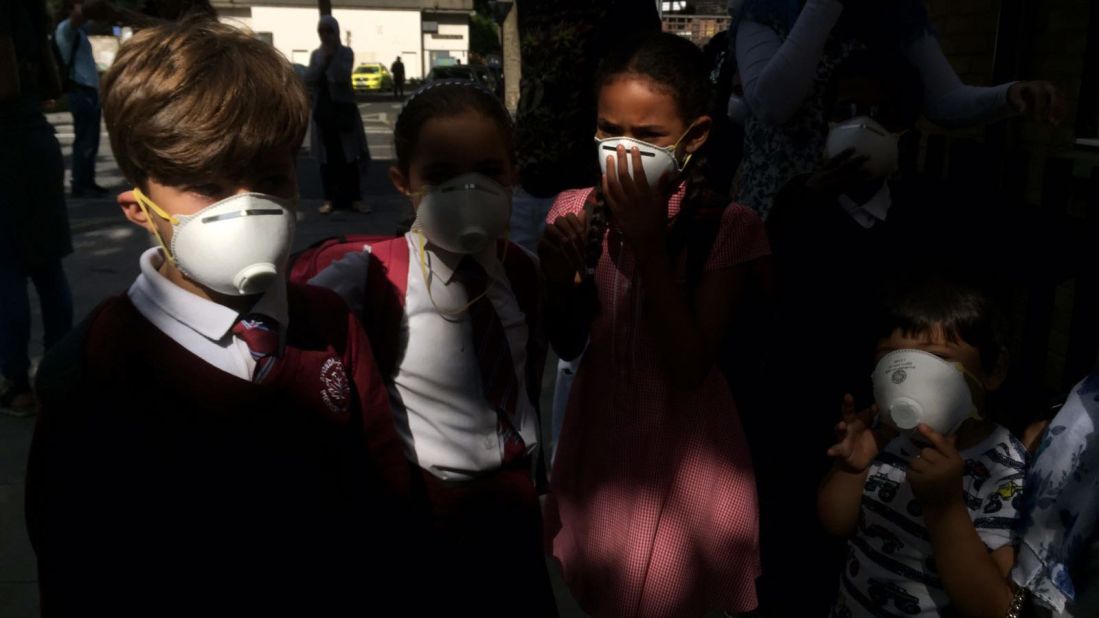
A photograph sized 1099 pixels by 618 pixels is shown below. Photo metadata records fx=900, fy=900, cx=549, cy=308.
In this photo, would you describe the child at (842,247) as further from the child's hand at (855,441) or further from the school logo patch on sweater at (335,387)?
the school logo patch on sweater at (335,387)

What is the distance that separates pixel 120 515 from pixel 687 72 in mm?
1317

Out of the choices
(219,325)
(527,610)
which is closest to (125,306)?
(219,325)

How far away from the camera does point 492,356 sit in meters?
1.86

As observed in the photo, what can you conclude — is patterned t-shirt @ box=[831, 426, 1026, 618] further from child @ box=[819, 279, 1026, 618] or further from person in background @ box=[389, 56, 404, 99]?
person in background @ box=[389, 56, 404, 99]

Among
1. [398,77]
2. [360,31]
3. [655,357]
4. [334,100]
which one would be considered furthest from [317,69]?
[360,31]

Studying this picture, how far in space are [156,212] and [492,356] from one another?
0.71 m

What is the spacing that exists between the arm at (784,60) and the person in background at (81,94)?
8861mm

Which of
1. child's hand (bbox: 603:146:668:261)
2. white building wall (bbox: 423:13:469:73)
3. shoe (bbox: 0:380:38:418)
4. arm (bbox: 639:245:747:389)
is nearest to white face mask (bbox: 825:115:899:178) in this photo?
arm (bbox: 639:245:747:389)

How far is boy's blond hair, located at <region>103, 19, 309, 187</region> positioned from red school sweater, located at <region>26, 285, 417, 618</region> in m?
0.25

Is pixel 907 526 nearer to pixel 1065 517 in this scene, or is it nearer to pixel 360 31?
pixel 1065 517

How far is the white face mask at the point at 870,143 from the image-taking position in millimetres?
2037

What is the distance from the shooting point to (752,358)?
7.76 ft

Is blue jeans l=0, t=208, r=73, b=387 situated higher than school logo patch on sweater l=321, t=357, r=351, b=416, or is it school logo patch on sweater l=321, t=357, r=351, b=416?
school logo patch on sweater l=321, t=357, r=351, b=416

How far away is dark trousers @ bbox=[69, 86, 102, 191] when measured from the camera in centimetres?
962
